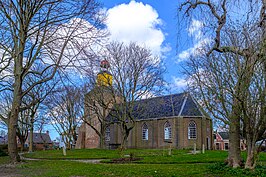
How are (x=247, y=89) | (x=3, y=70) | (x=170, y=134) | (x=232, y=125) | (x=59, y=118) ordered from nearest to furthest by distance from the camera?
(x=247, y=89), (x=232, y=125), (x=3, y=70), (x=170, y=134), (x=59, y=118)

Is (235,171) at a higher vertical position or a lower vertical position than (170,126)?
lower

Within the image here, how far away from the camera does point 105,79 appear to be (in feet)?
108

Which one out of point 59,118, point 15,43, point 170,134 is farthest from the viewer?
point 59,118

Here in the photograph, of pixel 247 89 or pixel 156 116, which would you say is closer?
pixel 247 89

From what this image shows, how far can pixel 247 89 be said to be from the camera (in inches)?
384

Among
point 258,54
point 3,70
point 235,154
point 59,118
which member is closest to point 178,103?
point 59,118

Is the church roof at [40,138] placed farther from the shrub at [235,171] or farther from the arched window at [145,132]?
the shrub at [235,171]

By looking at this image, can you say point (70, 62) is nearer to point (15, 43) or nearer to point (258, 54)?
point (15, 43)

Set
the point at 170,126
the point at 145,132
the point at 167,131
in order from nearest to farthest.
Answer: the point at 170,126, the point at 167,131, the point at 145,132

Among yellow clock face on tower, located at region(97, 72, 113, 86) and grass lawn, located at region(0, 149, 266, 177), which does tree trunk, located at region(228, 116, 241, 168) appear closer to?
grass lawn, located at region(0, 149, 266, 177)

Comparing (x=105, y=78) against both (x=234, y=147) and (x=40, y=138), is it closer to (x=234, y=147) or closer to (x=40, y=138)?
(x=234, y=147)

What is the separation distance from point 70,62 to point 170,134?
29.5m

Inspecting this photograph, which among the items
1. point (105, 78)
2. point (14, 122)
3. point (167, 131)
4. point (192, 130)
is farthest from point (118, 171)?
point (167, 131)

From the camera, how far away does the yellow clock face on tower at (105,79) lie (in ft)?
104
